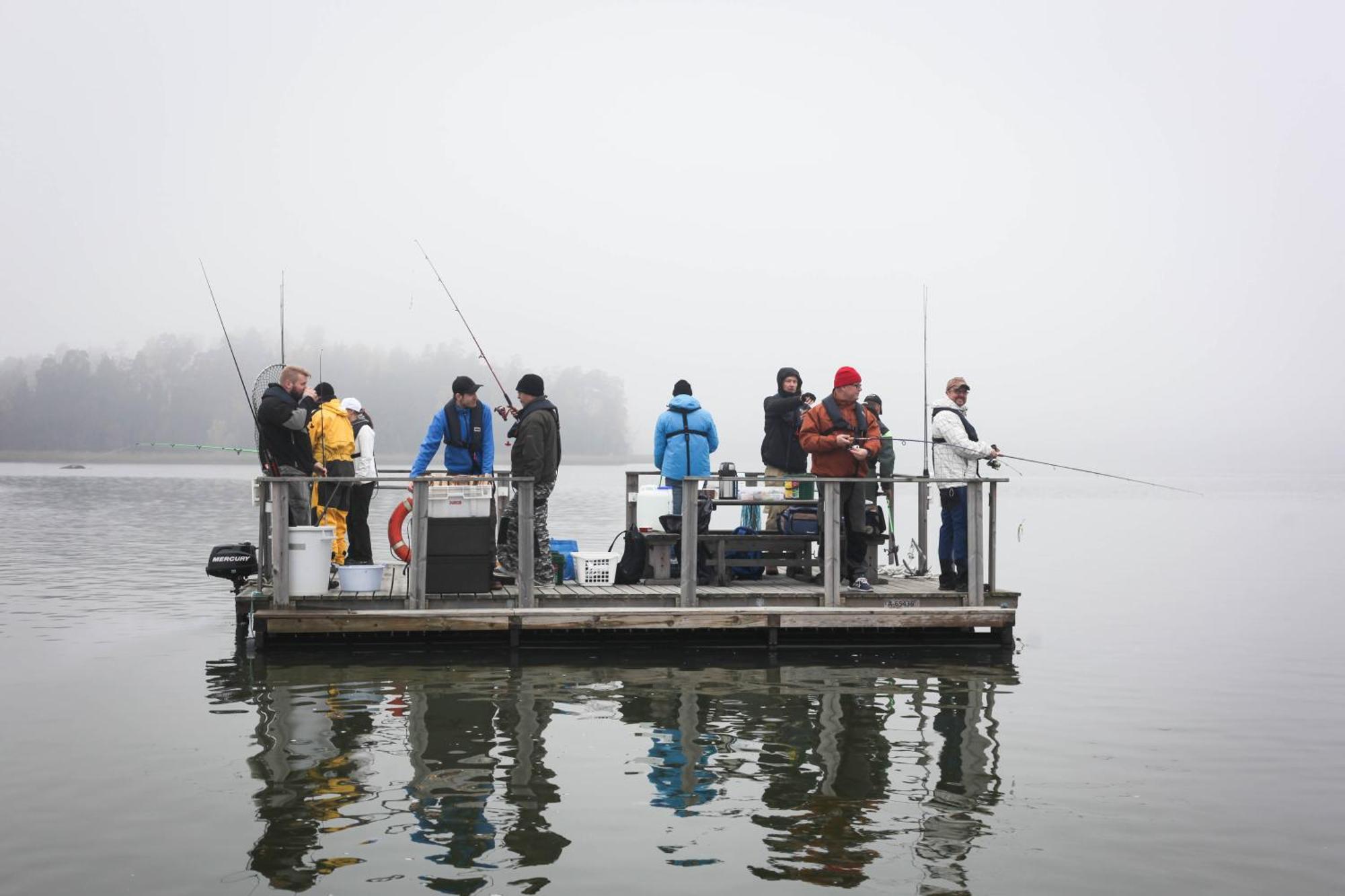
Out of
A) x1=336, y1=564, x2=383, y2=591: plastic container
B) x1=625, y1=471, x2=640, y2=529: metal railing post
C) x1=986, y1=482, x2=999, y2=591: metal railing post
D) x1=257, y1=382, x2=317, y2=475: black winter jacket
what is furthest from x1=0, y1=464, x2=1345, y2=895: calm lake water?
x1=257, y1=382, x2=317, y2=475: black winter jacket

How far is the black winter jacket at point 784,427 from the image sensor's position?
1159 cm

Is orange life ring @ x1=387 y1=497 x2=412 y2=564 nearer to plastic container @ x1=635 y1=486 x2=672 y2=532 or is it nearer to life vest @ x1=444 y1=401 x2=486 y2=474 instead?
life vest @ x1=444 y1=401 x2=486 y2=474

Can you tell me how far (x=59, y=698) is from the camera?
916 cm

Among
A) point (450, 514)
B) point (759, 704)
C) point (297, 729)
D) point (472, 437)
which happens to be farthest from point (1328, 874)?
point (472, 437)

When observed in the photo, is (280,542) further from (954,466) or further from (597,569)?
(954,466)

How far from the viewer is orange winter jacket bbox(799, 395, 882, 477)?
10375mm

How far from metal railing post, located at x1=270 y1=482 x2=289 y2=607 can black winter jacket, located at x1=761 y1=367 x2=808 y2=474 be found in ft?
13.8

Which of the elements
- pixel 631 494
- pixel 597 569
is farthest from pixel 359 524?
pixel 631 494

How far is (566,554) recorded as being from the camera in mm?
11914

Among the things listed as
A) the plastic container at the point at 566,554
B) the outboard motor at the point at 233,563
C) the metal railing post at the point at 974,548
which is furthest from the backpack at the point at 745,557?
the outboard motor at the point at 233,563

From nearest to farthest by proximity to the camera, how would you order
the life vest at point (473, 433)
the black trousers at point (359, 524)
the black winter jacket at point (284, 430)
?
the black winter jacket at point (284, 430)
the life vest at point (473, 433)
the black trousers at point (359, 524)

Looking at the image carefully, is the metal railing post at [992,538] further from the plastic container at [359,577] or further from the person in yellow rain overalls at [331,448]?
the person in yellow rain overalls at [331,448]

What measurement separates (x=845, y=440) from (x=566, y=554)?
3010 mm

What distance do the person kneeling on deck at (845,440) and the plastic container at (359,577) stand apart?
140 inches
